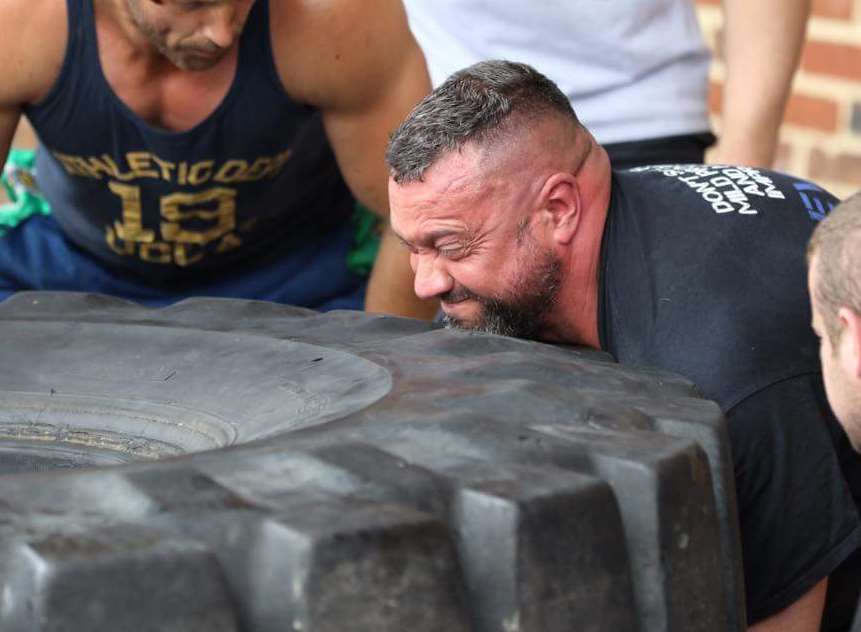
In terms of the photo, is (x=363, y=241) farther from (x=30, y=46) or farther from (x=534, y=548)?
(x=534, y=548)

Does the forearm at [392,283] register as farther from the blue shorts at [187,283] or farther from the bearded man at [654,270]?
the bearded man at [654,270]

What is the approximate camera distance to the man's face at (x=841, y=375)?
54.1 inches

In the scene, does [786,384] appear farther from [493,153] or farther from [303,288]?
[303,288]

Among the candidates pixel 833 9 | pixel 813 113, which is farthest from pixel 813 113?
pixel 833 9

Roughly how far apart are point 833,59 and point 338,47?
1.61 m

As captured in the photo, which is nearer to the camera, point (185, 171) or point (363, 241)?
point (185, 171)

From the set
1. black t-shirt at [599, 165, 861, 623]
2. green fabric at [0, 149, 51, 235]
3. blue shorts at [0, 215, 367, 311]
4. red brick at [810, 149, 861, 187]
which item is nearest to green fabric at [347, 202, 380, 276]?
blue shorts at [0, 215, 367, 311]

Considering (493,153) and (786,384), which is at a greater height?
(493,153)

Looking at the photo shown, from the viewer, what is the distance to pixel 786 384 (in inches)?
62.7

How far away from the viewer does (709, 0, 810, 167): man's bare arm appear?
2570 mm

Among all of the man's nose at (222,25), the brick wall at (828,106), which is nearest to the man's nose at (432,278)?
the man's nose at (222,25)

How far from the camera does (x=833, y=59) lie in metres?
3.45

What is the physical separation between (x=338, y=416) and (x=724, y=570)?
1.11 feet

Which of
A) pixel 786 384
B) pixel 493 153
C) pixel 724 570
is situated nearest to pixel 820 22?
pixel 493 153
